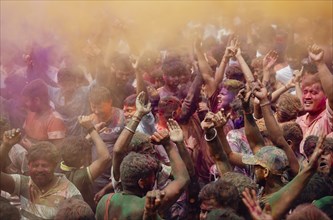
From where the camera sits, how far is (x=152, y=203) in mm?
4539

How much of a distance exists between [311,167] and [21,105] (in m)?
4.48

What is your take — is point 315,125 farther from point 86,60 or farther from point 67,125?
point 86,60

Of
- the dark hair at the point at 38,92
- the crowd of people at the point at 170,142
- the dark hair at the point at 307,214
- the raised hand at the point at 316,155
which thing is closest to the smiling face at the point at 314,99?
the crowd of people at the point at 170,142

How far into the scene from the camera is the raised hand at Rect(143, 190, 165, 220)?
4.53 meters

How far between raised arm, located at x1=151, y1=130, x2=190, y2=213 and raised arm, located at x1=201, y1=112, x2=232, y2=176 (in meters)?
0.29

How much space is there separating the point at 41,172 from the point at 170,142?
1.01 meters

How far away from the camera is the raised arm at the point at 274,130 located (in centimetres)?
575

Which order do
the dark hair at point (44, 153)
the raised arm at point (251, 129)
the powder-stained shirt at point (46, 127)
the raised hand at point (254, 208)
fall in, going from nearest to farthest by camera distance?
the raised hand at point (254, 208) → the dark hair at point (44, 153) → the raised arm at point (251, 129) → the powder-stained shirt at point (46, 127)

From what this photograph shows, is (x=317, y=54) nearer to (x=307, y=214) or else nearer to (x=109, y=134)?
(x=109, y=134)

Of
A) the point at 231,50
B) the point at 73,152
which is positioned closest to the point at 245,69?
the point at 231,50

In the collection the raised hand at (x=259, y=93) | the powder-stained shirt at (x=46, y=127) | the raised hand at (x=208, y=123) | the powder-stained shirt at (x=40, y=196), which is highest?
the raised hand at (x=259, y=93)

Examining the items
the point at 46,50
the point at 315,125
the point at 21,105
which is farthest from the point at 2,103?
the point at 315,125

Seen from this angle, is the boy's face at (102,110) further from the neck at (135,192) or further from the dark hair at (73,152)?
the neck at (135,192)

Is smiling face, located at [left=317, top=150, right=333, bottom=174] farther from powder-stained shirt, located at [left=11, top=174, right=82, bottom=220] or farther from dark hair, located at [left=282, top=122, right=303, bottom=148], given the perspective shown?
powder-stained shirt, located at [left=11, top=174, right=82, bottom=220]
